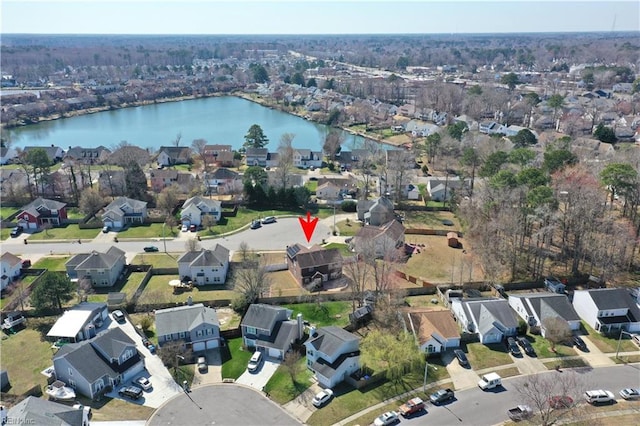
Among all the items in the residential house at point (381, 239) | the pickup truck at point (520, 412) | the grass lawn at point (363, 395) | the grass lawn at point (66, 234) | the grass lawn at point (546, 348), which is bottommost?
the grass lawn at point (363, 395)

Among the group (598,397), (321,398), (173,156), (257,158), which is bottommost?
(321,398)

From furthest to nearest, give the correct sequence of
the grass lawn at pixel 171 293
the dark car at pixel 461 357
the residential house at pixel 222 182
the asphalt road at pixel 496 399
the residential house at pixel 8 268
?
the residential house at pixel 222 182, the residential house at pixel 8 268, the grass lawn at pixel 171 293, the dark car at pixel 461 357, the asphalt road at pixel 496 399

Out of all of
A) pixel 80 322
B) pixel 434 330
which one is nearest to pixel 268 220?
pixel 80 322

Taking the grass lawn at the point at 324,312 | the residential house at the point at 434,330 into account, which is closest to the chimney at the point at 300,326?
the grass lawn at the point at 324,312

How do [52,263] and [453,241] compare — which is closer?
[52,263]

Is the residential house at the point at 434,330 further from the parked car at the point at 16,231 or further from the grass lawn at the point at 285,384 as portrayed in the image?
the parked car at the point at 16,231

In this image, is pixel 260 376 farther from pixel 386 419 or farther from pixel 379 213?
pixel 379 213
